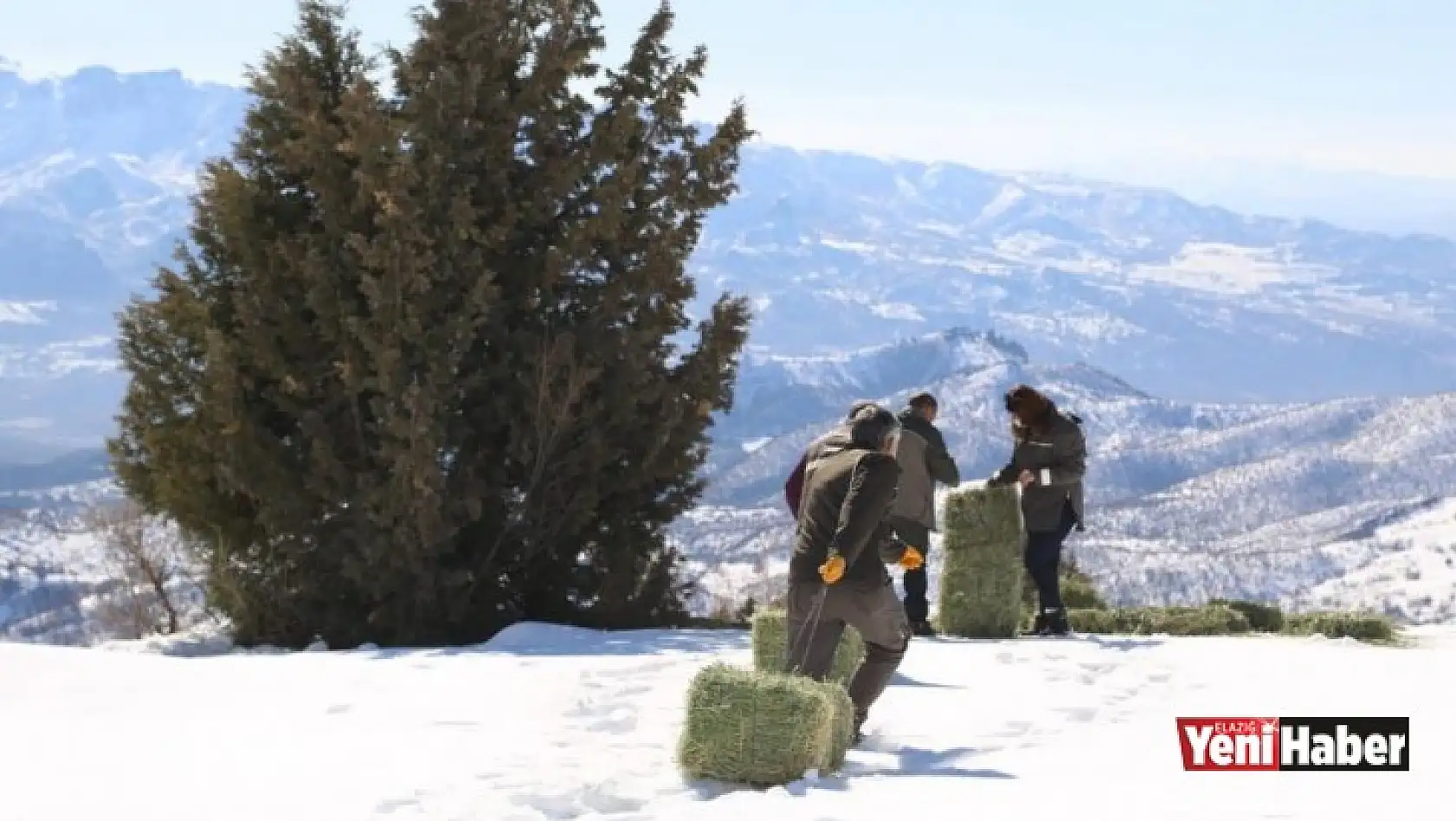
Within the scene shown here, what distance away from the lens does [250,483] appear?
1581cm

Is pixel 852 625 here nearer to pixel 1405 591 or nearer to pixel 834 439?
pixel 834 439

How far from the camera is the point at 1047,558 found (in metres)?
14.2

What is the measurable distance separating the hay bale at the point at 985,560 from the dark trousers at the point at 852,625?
5.31 m

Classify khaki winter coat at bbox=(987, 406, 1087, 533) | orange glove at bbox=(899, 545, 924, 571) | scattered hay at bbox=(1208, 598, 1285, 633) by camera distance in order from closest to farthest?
orange glove at bbox=(899, 545, 924, 571) → khaki winter coat at bbox=(987, 406, 1087, 533) → scattered hay at bbox=(1208, 598, 1285, 633)

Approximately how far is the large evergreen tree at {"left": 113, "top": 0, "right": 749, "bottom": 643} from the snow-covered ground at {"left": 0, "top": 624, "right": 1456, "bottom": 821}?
2.65 metres

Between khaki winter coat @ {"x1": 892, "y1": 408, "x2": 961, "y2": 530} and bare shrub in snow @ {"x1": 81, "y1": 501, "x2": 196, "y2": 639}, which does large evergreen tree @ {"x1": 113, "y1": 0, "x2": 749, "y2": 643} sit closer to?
bare shrub in snow @ {"x1": 81, "y1": 501, "x2": 196, "y2": 639}

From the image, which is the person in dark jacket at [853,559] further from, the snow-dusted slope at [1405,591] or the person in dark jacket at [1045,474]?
the snow-dusted slope at [1405,591]

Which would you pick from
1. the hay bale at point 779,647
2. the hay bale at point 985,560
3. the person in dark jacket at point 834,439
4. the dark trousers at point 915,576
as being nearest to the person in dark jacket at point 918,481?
the dark trousers at point 915,576

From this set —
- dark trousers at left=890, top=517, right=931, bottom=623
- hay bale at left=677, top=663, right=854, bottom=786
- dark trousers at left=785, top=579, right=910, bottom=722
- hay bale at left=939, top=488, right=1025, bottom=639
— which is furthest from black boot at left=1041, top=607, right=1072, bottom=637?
hay bale at left=677, top=663, right=854, bottom=786

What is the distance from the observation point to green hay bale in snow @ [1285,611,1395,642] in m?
14.9

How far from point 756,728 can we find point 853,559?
1101 millimetres

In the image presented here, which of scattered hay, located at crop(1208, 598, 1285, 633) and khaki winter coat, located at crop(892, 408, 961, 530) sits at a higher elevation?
khaki winter coat, located at crop(892, 408, 961, 530)

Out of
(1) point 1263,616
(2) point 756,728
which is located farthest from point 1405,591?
(2) point 756,728

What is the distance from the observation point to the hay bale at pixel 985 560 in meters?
14.1
